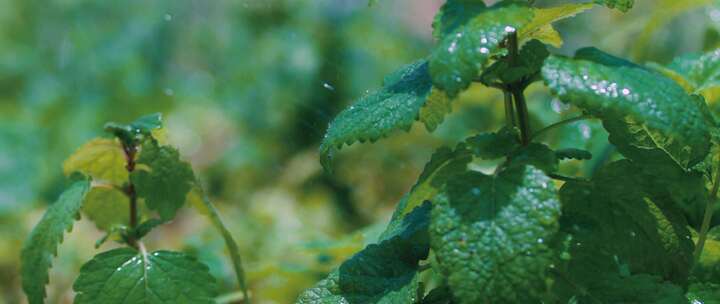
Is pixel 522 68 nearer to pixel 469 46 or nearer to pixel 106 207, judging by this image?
pixel 469 46

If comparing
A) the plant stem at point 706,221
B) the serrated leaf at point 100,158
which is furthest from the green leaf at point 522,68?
the serrated leaf at point 100,158

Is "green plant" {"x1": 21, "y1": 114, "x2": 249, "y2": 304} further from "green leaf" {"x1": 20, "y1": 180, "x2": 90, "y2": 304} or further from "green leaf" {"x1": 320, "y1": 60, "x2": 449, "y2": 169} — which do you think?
"green leaf" {"x1": 320, "y1": 60, "x2": 449, "y2": 169}

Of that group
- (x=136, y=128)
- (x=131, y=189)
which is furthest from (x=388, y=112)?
(x=131, y=189)

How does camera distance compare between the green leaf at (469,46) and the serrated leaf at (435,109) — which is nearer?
the green leaf at (469,46)

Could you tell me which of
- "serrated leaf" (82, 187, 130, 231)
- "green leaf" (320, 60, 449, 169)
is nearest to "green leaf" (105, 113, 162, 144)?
"serrated leaf" (82, 187, 130, 231)

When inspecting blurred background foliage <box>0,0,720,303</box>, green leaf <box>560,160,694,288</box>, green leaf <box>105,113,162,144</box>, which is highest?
blurred background foliage <box>0,0,720,303</box>

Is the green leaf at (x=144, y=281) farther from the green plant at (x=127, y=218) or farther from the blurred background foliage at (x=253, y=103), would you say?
the blurred background foliage at (x=253, y=103)
